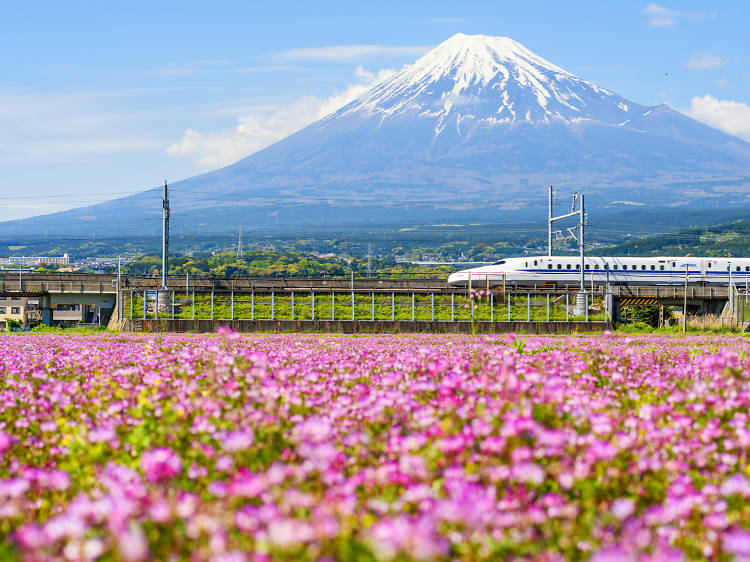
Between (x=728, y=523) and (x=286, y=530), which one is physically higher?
(x=286, y=530)

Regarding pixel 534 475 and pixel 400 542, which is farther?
pixel 534 475

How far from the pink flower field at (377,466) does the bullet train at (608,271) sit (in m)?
56.5

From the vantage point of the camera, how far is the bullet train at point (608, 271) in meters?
65.2

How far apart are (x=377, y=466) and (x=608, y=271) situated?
6561 cm

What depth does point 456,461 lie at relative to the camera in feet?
17.4

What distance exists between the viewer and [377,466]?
551cm

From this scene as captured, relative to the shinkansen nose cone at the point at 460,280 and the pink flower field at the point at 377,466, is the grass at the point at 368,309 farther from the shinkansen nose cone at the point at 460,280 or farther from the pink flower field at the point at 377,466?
the pink flower field at the point at 377,466

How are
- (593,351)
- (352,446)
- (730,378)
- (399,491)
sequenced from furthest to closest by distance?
(593,351) < (730,378) < (352,446) < (399,491)

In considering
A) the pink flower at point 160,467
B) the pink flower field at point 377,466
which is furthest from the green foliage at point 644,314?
the pink flower at point 160,467

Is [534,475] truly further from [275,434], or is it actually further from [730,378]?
[730,378]

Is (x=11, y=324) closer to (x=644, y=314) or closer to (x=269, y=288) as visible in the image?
(x=269, y=288)

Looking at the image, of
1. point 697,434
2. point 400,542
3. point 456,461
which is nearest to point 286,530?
point 400,542

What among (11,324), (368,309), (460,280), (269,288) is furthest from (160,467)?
(11,324)

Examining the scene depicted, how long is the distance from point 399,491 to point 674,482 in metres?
1.63
